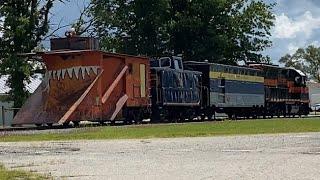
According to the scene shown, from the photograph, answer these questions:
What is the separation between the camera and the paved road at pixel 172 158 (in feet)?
41.1

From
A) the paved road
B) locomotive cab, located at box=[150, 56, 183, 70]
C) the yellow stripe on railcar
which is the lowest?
the paved road

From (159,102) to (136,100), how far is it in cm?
252

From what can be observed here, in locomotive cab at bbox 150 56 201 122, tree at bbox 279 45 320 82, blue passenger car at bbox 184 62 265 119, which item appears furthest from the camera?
tree at bbox 279 45 320 82

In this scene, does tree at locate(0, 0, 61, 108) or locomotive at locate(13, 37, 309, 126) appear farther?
tree at locate(0, 0, 61, 108)

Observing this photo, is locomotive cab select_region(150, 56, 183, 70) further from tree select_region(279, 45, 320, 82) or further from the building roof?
tree select_region(279, 45, 320, 82)

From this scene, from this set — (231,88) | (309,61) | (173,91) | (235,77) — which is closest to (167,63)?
(173,91)

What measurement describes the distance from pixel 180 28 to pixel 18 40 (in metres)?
19.7

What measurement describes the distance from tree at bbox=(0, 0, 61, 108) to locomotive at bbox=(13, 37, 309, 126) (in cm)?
861

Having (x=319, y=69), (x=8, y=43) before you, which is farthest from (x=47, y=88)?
(x=319, y=69)

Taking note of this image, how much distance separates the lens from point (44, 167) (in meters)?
14.0

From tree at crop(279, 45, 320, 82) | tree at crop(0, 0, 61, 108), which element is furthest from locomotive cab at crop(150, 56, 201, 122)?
tree at crop(279, 45, 320, 82)

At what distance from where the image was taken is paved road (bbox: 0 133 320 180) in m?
12.5

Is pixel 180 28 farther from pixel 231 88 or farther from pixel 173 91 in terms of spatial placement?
pixel 173 91

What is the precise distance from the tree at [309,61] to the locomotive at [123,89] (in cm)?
10605
